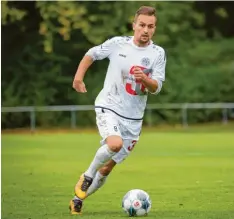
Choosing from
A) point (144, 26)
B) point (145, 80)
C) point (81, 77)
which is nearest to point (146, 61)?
point (144, 26)

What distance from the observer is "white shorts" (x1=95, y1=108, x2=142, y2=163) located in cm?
1120

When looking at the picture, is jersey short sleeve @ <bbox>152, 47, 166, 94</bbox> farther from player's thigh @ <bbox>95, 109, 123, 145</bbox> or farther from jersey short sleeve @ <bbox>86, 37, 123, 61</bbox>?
player's thigh @ <bbox>95, 109, 123, 145</bbox>

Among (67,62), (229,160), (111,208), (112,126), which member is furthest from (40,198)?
(67,62)

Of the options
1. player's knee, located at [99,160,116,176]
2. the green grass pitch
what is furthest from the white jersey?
the green grass pitch

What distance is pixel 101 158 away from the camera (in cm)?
1116

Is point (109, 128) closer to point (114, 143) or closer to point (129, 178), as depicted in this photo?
point (114, 143)

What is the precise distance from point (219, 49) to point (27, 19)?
29.7 feet

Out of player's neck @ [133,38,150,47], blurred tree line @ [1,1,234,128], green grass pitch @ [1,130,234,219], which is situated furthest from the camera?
blurred tree line @ [1,1,234,128]

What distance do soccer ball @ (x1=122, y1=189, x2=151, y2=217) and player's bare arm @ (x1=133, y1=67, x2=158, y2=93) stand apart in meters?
1.20

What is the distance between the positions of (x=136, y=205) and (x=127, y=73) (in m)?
1.54

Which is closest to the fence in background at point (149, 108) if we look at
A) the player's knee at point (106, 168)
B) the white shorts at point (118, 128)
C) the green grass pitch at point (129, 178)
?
the green grass pitch at point (129, 178)

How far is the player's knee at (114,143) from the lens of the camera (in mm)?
11008

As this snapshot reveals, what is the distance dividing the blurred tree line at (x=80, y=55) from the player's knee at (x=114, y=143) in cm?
2934

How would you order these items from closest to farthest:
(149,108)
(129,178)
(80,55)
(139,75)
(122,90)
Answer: (139,75), (122,90), (129,178), (149,108), (80,55)
